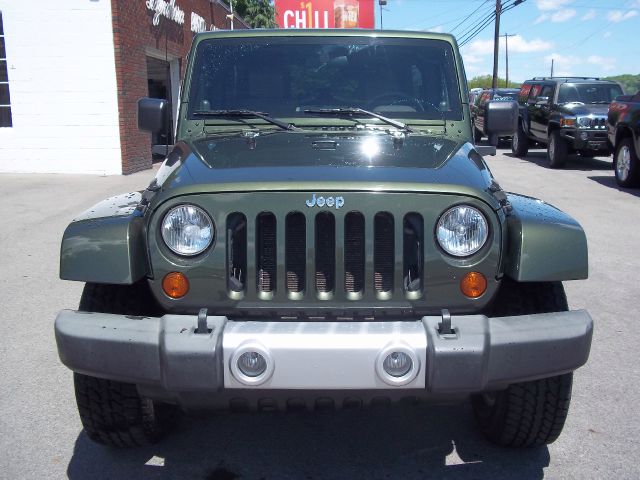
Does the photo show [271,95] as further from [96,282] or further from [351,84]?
[96,282]

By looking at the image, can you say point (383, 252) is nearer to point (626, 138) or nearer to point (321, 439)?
point (321, 439)

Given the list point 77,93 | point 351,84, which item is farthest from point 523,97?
point 351,84

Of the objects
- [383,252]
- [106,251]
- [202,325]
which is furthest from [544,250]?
[106,251]

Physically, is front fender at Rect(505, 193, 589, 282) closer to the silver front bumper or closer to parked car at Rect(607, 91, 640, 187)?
the silver front bumper

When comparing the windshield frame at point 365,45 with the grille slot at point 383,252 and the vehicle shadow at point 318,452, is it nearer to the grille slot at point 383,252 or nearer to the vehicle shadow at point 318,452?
the grille slot at point 383,252

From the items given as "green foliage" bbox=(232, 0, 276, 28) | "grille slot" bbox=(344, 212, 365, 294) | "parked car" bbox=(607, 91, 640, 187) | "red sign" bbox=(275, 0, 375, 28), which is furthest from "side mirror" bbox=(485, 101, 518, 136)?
"green foliage" bbox=(232, 0, 276, 28)

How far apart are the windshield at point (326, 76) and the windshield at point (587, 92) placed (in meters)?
12.4

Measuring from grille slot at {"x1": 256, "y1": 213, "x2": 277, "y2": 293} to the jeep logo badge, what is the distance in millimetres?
156

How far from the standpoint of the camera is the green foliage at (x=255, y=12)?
1344 inches

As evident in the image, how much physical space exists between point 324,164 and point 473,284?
2.49 ft

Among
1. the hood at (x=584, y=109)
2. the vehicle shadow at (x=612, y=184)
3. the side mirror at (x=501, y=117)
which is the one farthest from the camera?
the hood at (x=584, y=109)

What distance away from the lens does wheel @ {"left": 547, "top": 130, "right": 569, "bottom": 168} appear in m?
15.1

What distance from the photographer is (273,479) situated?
115 inches

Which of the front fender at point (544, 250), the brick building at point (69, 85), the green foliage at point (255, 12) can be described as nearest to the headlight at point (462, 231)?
the front fender at point (544, 250)
